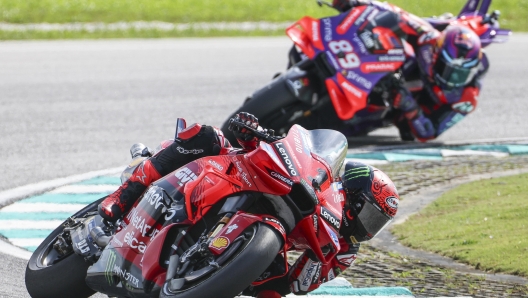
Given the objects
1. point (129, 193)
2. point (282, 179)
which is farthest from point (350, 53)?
point (282, 179)

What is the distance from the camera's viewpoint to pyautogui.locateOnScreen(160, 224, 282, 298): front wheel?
4469mm

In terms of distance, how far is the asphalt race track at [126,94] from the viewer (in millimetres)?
10234

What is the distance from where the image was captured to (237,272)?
14.7ft

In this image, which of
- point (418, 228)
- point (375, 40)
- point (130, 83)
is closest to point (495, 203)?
point (418, 228)

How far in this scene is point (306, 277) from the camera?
210 inches

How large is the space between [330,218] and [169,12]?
15.6 m

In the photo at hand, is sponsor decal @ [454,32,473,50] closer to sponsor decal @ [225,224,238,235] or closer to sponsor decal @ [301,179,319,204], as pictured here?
sponsor decal @ [301,179,319,204]

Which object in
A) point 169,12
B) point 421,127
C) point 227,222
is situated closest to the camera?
point 227,222

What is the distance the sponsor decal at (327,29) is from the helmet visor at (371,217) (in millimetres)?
5162

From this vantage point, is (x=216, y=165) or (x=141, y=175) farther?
(x=141, y=175)

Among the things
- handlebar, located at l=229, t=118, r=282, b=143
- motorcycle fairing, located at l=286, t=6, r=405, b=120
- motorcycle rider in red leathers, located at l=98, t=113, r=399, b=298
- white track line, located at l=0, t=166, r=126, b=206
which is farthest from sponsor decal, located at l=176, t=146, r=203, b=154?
motorcycle fairing, located at l=286, t=6, r=405, b=120

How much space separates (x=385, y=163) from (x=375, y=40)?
1.31 m

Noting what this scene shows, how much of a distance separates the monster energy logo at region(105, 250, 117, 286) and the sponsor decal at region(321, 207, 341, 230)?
1.10 m

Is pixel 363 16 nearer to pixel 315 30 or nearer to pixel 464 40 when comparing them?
pixel 315 30
